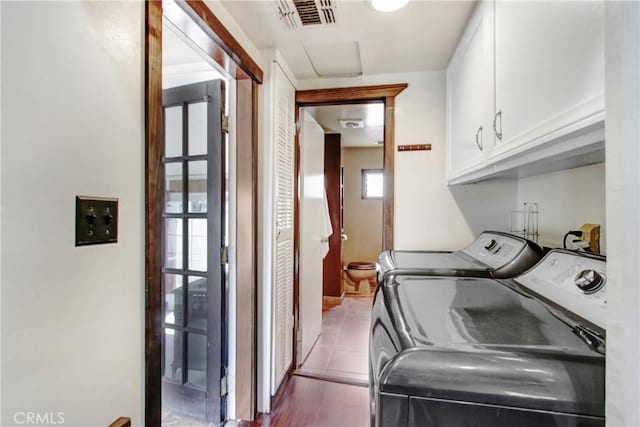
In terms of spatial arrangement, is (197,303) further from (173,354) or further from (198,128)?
(198,128)

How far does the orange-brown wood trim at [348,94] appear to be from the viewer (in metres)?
2.17

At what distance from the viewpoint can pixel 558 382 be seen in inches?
23.0

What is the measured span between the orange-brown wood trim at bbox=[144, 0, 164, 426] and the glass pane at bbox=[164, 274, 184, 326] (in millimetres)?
940

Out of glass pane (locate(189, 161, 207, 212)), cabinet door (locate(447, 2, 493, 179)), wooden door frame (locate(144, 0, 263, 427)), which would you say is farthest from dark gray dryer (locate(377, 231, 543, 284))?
glass pane (locate(189, 161, 207, 212))

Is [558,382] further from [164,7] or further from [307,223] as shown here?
[307,223]

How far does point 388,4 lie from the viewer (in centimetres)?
133

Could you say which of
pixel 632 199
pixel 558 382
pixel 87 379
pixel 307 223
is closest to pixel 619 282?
pixel 632 199

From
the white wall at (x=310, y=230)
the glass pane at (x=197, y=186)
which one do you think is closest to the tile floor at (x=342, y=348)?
the white wall at (x=310, y=230)

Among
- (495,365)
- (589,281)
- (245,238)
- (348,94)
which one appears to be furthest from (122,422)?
(348,94)

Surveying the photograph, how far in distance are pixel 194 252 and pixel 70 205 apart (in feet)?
3.72

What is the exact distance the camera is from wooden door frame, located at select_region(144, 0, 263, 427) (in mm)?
924

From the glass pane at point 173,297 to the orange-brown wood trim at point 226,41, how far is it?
122 centimetres

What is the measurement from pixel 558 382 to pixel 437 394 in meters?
0.22

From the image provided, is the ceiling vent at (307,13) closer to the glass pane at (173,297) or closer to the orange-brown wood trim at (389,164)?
the orange-brown wood trim at (389,164)
